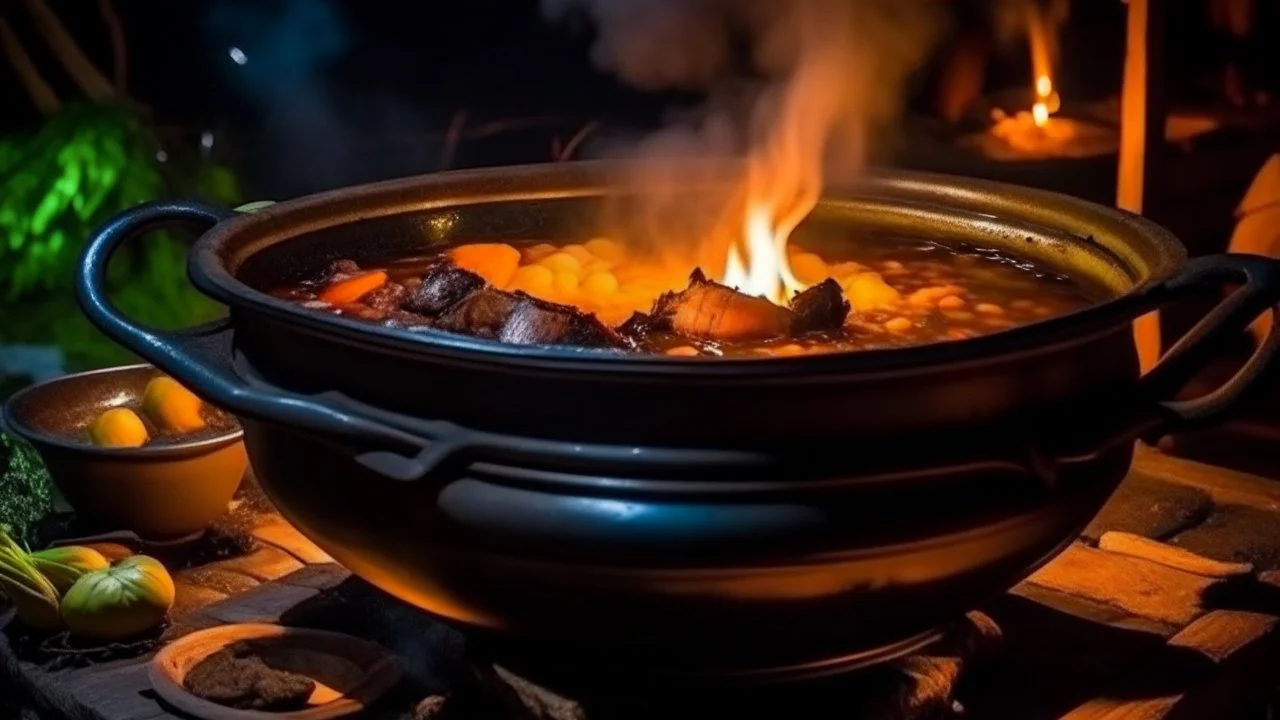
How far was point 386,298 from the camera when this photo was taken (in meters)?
2.34

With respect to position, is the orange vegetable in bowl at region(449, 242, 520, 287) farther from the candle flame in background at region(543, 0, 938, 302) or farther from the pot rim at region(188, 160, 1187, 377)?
the candle flame in background at region(543, 0, 938, 302)

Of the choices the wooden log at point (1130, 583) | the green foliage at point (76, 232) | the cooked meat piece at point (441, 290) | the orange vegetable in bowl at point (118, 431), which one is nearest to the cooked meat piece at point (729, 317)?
the cooked meat piece at point (441, 290)

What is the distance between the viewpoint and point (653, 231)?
2.80 metres

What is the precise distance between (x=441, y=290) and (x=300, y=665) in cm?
66

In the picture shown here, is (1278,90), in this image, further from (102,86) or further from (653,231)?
→ (102,86)

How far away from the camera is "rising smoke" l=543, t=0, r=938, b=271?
2.79m

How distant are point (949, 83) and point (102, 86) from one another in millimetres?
3471

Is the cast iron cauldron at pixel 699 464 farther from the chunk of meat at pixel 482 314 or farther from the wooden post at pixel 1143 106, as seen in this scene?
the wooden post at pixel 1143 106

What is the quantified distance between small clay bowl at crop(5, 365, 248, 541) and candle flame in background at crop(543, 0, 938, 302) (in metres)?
0.93

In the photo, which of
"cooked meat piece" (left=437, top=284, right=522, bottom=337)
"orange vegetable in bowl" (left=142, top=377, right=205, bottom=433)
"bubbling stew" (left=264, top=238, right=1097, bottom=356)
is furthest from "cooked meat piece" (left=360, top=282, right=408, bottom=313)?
"orange vegetable in bowl" (left=142, top=377, right=205, bottom=433)

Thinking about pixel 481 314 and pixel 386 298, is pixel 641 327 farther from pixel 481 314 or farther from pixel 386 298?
pixel 386 298

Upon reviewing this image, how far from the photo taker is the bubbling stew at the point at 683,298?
2.11 meters

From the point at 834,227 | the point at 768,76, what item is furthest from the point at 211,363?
the point at 768,76

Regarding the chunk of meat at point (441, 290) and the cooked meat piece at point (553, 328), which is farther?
the chunk of meat at point (441, 290)
